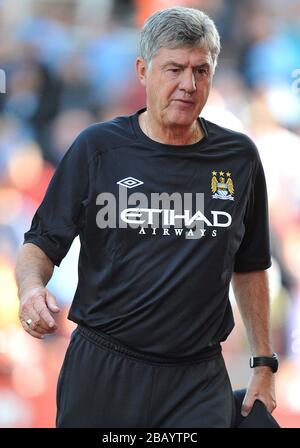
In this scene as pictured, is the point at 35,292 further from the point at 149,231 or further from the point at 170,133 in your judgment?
the point at 170,133

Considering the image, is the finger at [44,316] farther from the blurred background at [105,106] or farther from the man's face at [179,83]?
the blurred background at [105,106]

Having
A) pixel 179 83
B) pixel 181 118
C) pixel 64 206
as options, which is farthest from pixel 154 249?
pixel 179 83

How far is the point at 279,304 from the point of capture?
22.3 feet

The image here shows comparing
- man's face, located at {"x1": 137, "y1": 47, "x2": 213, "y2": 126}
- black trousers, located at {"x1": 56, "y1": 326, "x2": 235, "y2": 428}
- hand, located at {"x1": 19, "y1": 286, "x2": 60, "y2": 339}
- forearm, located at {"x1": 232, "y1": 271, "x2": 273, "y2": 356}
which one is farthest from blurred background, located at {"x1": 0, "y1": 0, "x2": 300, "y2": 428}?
hand, located at {"x1": 19, "y1": 286, "x2": 60, "y2": 339}

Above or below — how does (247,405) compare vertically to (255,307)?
below

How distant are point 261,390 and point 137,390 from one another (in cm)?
50

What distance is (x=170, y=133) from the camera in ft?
10.8

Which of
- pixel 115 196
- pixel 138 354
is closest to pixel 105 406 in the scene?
pixel 138 354

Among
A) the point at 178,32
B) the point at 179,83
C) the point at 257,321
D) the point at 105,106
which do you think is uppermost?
the point at 105,106

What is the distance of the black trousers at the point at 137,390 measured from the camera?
315 cm

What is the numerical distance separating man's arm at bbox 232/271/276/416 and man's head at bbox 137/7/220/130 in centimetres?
67

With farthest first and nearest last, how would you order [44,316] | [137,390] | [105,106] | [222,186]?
[105,106]
[222,186]
[137,390]
[44,316]

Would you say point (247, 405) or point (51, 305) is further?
point (247, 405)
